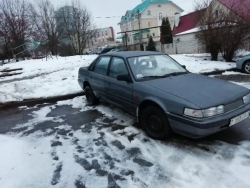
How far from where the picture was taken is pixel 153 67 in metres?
4.25

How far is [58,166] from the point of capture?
3.08 m

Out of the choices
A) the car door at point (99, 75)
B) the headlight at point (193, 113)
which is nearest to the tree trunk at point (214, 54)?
the car door at point (99, 75)

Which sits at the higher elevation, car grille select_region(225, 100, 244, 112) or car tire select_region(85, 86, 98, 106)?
car grille select_region(225, 100, 244, 112)

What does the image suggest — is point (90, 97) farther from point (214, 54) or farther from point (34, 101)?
point (214, 54)

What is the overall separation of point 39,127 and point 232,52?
1116 cm

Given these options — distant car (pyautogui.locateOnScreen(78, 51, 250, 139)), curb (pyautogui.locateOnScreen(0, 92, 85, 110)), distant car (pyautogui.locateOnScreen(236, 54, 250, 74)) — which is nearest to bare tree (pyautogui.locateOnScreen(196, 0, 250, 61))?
distant car (pyautogui.locateOnScreen(236, 54, 250, 74))

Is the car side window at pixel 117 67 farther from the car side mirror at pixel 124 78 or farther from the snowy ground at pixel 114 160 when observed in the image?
the snowy ground at pixel 114 160

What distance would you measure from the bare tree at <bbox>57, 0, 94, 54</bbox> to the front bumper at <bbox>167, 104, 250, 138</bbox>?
1380 inches

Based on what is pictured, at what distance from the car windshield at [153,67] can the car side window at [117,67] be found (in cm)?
17

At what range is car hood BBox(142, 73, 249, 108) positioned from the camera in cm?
309

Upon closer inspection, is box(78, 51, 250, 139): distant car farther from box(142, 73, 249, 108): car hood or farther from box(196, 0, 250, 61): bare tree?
box(196, 0, 250, 61): bare tree

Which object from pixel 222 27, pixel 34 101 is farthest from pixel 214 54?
pixel 34 101

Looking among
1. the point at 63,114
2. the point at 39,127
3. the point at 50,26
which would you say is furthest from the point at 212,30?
the point at 50,26

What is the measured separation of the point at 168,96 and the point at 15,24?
2998cm
